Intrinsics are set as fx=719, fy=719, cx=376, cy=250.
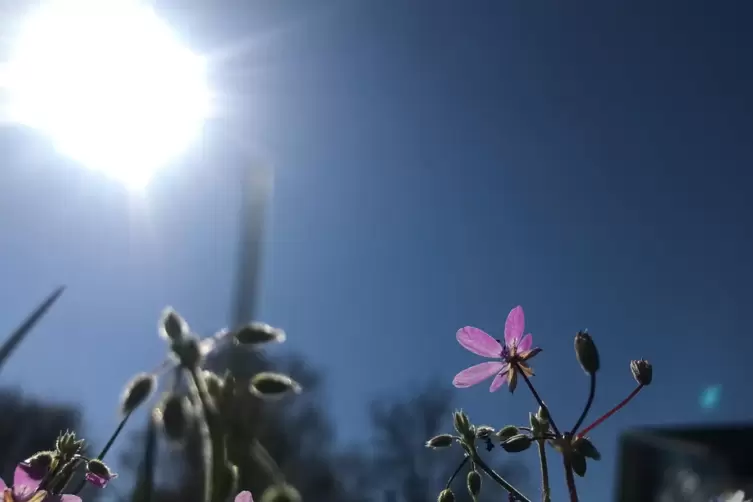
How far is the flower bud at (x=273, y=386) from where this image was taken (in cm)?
92

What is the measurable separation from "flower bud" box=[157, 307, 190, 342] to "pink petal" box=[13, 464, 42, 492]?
0.37 meters

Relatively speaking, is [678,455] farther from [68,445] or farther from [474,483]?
[68,445]

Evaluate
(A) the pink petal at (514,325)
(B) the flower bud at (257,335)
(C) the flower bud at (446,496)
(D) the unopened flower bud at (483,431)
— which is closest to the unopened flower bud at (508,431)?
(D) the unopened flower bud at (483,431)

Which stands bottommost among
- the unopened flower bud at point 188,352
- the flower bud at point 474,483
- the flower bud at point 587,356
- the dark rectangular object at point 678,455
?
the unopened flower bud at point 188,352

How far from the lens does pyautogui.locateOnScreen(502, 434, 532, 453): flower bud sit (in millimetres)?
1114

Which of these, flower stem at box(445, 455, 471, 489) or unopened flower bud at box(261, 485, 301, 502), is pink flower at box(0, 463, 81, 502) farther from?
flower stem at box(445, 455, 471, 489)

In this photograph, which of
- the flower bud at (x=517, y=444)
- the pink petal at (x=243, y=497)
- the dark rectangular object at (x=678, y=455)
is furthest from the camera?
the dark rectangular object at (x=678, y=455)

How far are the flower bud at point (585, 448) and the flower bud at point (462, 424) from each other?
0.21 metres

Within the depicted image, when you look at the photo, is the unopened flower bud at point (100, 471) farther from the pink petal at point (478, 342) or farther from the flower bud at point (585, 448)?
the pink petal at point (478, 342)

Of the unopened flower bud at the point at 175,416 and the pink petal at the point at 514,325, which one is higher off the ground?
the pink petal at the point at 514,325

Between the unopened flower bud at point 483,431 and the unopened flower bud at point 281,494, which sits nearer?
the unopened flower bud at point 281,494

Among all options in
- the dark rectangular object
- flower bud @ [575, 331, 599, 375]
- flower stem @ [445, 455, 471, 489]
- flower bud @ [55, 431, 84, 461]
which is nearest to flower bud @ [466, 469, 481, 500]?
flower stem @ [445, 455, 471, 489]

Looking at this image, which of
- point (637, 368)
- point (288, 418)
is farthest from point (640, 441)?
point (637, 368)

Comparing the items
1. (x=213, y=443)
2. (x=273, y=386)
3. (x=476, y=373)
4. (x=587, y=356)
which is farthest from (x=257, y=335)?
(x=476, y=373)
